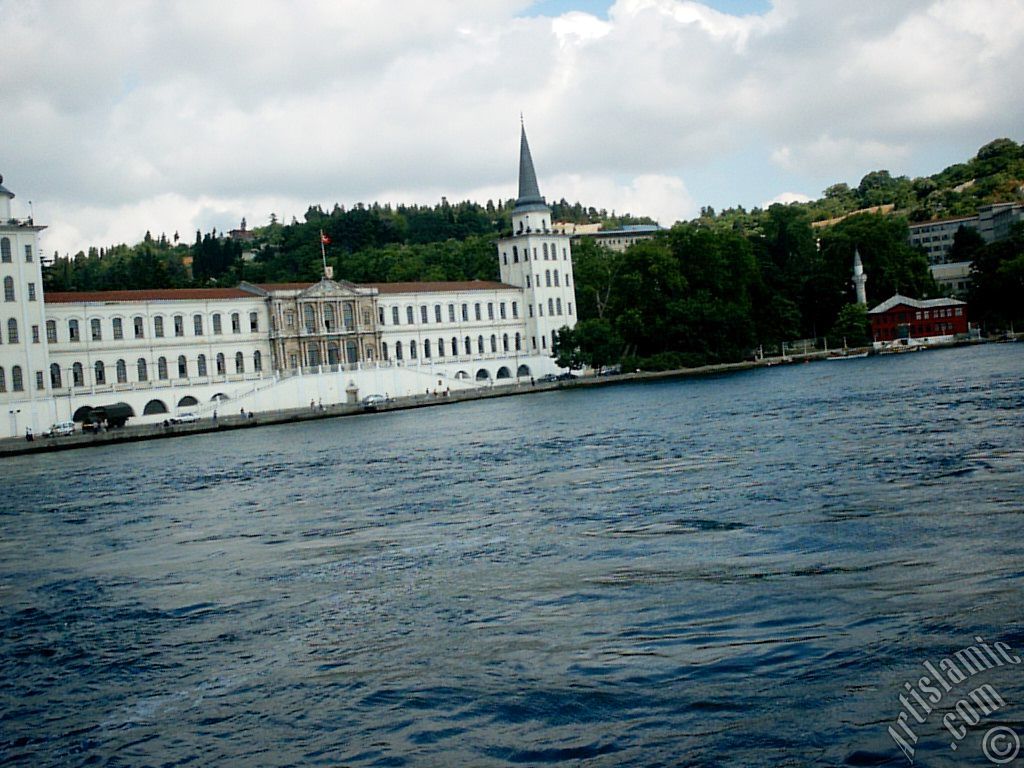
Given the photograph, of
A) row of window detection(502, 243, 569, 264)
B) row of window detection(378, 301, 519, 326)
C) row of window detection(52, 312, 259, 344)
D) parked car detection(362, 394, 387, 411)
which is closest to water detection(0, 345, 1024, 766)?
parked car detection(362, 394, 387, 411)

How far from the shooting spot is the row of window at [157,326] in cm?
7044

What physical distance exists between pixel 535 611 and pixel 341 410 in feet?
192

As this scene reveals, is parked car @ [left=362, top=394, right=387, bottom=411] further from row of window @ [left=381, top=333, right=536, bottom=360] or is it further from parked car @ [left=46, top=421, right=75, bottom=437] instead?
parked car @ [left=46, top=421, right=75, bottom=437]

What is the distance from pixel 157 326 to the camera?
244 feet

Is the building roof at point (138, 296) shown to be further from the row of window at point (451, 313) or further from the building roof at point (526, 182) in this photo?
the building roof at point (526, 182)

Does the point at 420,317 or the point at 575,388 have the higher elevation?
the point at 420,317

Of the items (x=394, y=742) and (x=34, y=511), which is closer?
(x=394, y=742)

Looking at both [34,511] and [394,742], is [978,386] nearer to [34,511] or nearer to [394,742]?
[34,511]

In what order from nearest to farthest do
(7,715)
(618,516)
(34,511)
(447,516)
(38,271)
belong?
(7,715) < (618,516) < (447,516) < (34,511) < (38,271)

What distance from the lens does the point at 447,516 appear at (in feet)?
73.0

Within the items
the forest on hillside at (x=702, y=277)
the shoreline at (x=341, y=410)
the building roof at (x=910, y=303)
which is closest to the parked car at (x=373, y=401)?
the shoreline at (x=341, y=410)

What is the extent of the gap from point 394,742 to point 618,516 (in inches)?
422

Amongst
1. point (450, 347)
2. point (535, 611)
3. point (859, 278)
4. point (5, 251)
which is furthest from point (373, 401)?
point (535, 611)

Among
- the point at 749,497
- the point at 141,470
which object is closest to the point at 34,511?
the point at 141,470
